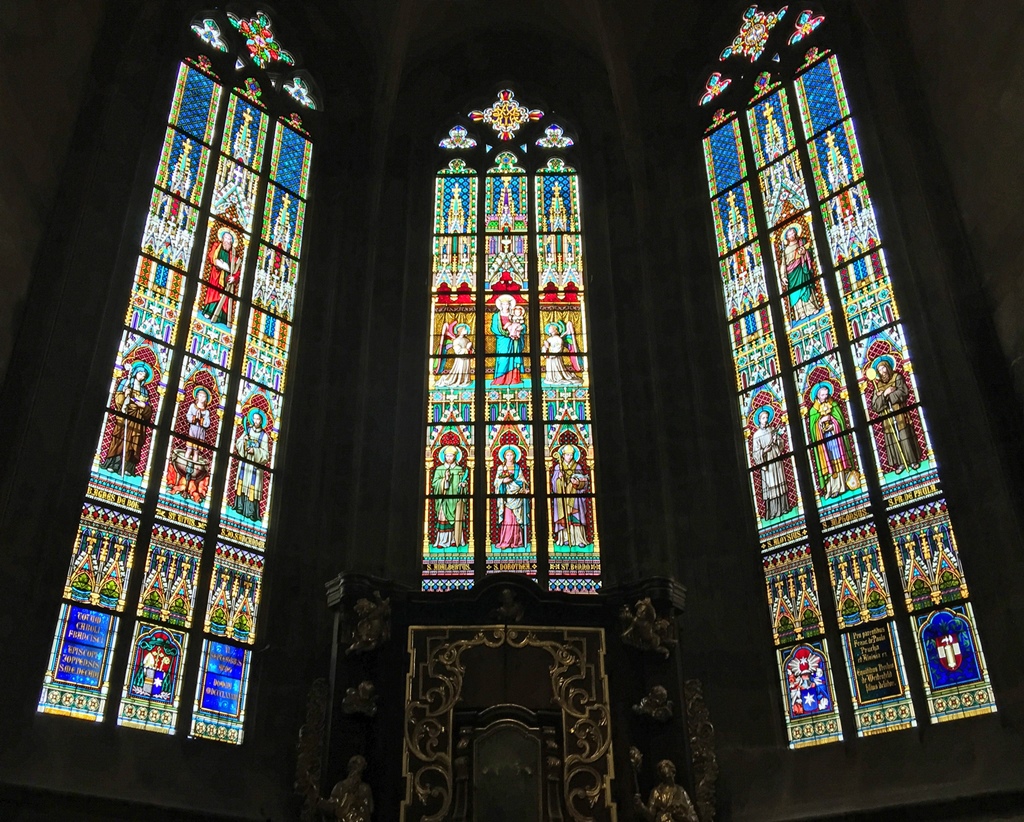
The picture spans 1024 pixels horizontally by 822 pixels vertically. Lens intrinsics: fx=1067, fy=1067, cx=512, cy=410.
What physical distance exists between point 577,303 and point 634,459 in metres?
2.45

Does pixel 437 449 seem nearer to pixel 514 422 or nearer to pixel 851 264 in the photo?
pixel 514 422

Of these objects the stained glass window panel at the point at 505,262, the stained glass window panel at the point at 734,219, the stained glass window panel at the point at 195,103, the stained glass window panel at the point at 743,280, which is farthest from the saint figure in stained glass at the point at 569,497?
the stained glass window panel at the point at 195,103

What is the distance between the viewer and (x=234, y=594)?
10586 millimetres

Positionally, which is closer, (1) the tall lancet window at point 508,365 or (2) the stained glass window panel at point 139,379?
(2) the stained glass window panel at point 139,379

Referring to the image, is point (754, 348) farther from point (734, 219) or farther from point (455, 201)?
point (455, 201)

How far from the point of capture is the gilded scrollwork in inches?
359

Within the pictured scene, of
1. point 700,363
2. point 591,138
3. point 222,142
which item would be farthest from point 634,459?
point 222,142

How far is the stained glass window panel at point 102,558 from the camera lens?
948cm

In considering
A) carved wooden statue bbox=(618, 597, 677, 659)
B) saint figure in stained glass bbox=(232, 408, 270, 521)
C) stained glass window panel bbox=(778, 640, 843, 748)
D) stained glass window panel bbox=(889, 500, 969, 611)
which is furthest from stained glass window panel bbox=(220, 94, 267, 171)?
stained glass window panel bbox=(889, 500, 969, 611)

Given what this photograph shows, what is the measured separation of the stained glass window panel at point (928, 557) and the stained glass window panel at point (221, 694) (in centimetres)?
627

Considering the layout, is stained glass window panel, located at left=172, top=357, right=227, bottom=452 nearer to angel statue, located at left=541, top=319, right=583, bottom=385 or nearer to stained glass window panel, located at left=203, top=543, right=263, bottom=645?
stained glass window panel, located at left=203, top=543, right=263, bottom=645

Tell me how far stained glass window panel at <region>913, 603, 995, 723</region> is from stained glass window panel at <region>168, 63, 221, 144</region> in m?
9.60

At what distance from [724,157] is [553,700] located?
7565 mm

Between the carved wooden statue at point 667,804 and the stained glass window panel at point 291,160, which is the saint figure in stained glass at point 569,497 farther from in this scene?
the stained glass window panel at point 291,160
